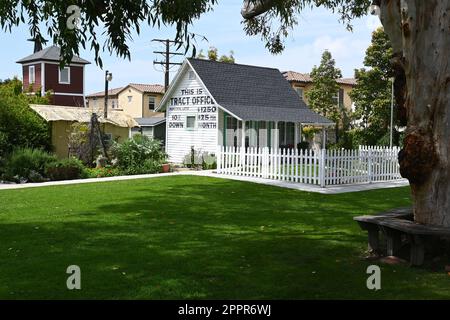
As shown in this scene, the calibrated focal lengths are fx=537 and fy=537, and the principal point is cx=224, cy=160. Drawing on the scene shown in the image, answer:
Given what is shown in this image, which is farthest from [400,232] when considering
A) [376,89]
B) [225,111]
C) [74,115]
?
[376,89]

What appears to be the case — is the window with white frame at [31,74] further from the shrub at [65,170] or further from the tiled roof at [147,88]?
the shrub at [65,170]

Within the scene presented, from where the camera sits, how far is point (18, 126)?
75.3 ft

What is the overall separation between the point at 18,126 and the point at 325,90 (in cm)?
2680

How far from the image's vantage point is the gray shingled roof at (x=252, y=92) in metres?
28.0

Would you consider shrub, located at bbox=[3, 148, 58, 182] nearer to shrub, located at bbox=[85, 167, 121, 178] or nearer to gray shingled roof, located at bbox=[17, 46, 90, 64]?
shrub, located at bbox=[85, 167, 121, 178]

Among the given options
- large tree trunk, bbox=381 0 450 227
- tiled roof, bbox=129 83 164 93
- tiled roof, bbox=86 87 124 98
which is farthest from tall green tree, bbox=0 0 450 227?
tiled roof, bbox=86 87 124 98

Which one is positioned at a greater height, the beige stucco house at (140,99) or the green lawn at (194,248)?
the beige stucco house at (140,99)

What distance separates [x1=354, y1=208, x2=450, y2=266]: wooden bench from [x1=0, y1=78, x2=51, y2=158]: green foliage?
17.6 metres

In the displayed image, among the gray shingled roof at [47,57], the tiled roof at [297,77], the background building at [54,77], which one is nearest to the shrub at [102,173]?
the background building at [54,77]

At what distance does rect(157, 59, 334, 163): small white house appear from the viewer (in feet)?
90.9

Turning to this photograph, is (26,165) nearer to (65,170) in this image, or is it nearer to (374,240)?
(65,170)

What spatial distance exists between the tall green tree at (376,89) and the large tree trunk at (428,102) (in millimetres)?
28153
